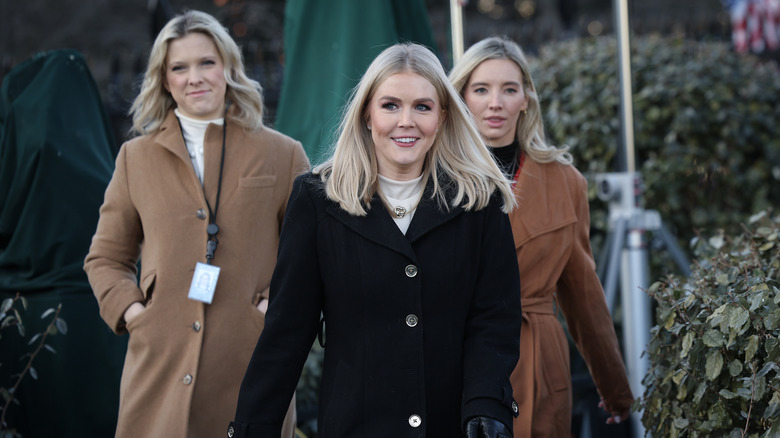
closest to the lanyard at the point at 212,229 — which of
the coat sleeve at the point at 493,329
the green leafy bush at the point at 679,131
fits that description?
the coat sleeve at the point at 493,329

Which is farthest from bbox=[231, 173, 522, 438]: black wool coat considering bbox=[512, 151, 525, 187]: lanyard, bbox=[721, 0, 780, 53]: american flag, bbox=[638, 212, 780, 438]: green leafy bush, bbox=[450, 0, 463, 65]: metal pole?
bbox=[721, 0, 780, 53]: american flag

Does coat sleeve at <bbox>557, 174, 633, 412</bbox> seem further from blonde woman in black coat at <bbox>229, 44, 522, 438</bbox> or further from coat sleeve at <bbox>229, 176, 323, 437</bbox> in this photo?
coat sleeve at <bbox>229, 176, 323, 437</bbox>

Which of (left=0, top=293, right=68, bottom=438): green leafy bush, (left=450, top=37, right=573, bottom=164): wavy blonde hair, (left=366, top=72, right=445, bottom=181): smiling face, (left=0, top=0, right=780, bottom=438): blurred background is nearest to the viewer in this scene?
(left=366, top=72, right=445, bottom=181): smiling face

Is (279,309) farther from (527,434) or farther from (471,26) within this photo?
(471,26)

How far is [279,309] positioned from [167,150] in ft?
3.52

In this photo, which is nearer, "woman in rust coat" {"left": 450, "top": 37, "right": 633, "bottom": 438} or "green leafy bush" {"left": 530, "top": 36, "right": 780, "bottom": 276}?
"woman in rust coat" {"left": 450, "top": 37, "right": 633, "bottom": 438}

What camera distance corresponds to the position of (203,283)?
3.05 metres

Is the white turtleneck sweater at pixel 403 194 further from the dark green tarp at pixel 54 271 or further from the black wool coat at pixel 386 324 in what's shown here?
the dark green tarp at pixel 54 271

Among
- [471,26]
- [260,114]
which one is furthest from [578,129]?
[471,26]

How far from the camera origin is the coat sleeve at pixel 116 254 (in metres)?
→ 3.10

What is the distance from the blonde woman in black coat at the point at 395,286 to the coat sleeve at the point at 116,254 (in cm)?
85

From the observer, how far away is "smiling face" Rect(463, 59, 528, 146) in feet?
10.7

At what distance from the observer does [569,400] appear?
10.5ft

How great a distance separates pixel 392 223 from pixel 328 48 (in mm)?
2262
